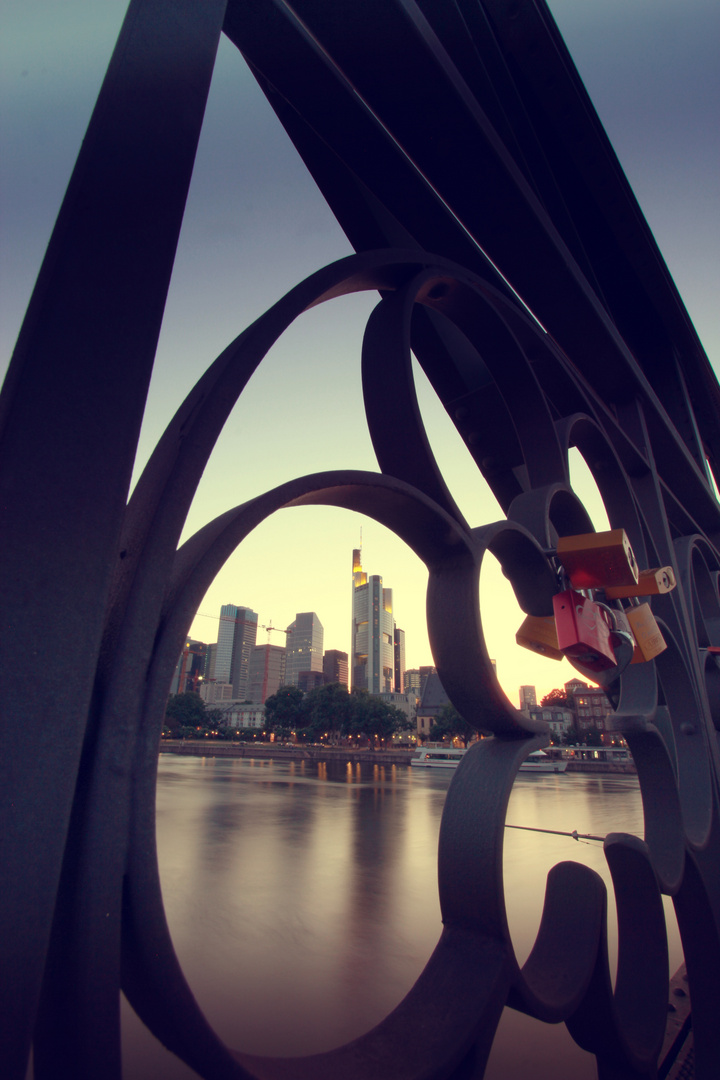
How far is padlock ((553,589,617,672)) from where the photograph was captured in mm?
867

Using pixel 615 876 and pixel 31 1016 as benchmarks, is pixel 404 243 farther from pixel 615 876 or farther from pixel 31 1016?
pixel 615 876

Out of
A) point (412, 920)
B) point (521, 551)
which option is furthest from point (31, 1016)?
point (412, 920)

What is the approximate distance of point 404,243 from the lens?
105 cm

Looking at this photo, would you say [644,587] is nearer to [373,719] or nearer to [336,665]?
[373,719]

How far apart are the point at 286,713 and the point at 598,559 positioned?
173ft

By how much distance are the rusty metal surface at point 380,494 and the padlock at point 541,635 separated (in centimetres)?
5

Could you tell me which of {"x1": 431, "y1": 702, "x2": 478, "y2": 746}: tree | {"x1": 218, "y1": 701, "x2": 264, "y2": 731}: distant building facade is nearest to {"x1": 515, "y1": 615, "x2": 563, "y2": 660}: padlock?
{"x1": 431, "y1": 702, "x2": 478, "y2": 746}: tree

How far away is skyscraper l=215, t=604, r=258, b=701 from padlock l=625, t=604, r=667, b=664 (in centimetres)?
11015

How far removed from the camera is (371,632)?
3708 inches

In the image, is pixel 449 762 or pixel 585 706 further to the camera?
pixel 585 706

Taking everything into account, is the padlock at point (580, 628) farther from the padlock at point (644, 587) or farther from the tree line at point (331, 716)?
the tree line at point (331, 716)

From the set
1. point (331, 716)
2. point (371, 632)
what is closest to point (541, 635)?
point (331, 716)

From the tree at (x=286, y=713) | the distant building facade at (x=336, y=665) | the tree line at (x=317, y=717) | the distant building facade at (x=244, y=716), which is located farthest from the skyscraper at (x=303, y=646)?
the tree at (x=286, y=713)

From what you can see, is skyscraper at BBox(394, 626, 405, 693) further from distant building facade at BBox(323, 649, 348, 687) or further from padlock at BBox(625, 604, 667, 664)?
padlock at BBox(625, 604, 667, 664)
